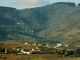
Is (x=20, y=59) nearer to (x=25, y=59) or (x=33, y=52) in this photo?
(x=25, y=59)

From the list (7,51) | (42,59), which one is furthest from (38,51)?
(42,59)

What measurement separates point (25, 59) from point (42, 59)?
311 inches

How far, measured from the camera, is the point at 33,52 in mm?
150625

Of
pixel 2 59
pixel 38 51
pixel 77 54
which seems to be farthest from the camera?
pixel 38 51

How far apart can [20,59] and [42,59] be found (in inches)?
399

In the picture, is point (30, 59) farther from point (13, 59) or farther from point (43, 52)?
point (43, 52)

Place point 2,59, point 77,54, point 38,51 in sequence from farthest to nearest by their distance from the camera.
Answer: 1. point 38,51
2. point 77,54
3. point 2,59

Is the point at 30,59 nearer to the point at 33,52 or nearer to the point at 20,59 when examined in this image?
the point at 20,59

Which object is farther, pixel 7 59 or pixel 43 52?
pixel 43 52

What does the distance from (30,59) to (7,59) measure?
10.5 meters

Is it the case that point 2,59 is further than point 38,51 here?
No

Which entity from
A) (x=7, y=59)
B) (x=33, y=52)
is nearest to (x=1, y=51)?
(x=33, y=52)

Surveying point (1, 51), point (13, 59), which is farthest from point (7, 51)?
point (13, 59)

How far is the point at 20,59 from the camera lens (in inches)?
4461
